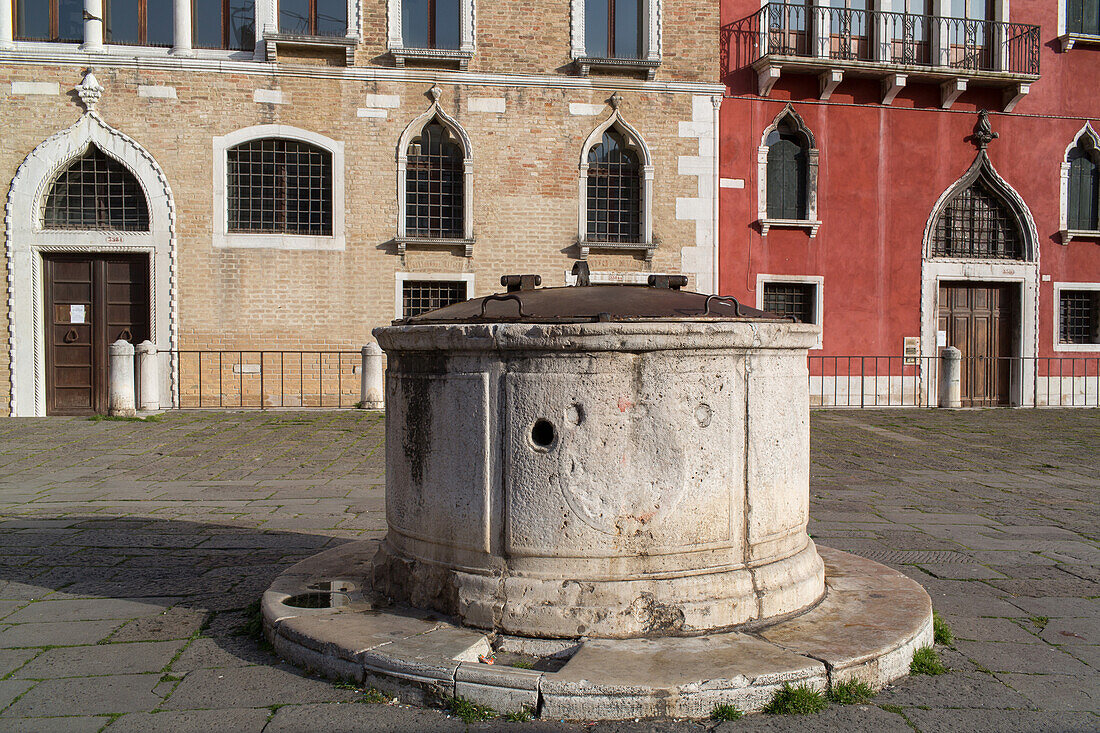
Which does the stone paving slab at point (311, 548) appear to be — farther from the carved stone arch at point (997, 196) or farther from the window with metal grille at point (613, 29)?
the window with metal grille at point (613, 29)

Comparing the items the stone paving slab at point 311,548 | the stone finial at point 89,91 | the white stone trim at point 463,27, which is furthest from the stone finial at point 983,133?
the stone finial at point 89,91

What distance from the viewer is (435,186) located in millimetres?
15359

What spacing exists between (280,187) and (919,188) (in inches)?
480

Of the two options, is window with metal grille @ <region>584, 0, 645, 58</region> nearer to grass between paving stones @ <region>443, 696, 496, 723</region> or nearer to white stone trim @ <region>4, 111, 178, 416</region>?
white stone trim @ <region>4, 111, 178, 416</region>

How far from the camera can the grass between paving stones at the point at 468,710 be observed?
2.95 metres

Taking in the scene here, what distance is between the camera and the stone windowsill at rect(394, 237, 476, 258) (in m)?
14.9

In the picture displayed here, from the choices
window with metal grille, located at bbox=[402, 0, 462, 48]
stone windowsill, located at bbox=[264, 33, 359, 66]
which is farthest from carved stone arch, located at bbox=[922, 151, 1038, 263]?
stone windowsill, located at bbox=[264, 33, 359, 66]

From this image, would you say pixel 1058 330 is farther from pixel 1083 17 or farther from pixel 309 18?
pixel 309 18

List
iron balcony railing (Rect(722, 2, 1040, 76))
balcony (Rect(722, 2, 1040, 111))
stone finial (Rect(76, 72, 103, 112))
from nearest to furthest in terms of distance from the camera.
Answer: stone finial (Rect(76, 72, 103, 112)) → balcony (Rect(722, 2, 1040, 111)) → iron balcony railing (Rect(722, 2, 1040, 76))

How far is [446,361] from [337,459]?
5766 mm

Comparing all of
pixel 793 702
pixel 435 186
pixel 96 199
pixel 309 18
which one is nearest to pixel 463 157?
pixel 435 186

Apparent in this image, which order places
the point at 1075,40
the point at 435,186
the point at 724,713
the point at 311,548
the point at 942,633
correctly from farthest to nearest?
the point at 1075,40
the point at 435,186
the point at 311,548
the point at 942,633
the point at 724,713

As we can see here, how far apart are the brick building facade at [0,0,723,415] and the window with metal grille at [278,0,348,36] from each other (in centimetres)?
5

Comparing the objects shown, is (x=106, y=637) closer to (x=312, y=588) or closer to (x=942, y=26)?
(x=312, y=588)
